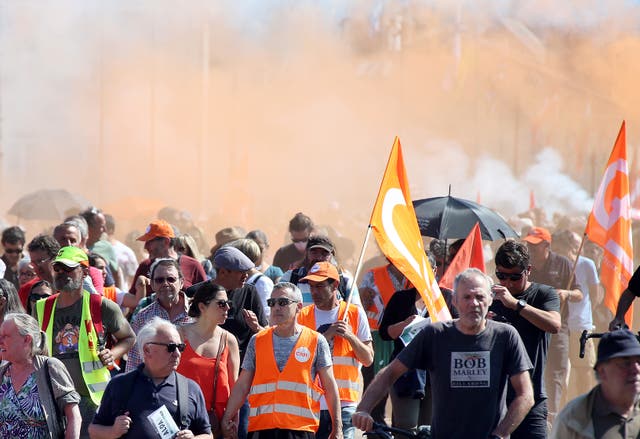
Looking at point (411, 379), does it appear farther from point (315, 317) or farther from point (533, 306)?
point (533, 306)

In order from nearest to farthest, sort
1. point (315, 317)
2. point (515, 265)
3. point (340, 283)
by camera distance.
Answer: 1. point (515, 265)
2. point (315, 317)
3. point (340, 283)

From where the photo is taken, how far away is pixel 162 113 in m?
35.2

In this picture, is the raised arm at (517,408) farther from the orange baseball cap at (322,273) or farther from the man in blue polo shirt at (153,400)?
the orange baseball cap at (322,273)

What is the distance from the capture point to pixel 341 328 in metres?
6.95

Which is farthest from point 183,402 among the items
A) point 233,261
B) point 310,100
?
point 310,100

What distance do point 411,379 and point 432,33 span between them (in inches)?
1137

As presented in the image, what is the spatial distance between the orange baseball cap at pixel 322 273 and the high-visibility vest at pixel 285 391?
690mm

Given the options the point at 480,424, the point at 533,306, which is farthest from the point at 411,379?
the point at 480,424

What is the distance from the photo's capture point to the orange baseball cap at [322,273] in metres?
7.13

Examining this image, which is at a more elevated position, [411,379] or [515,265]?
[515,265]

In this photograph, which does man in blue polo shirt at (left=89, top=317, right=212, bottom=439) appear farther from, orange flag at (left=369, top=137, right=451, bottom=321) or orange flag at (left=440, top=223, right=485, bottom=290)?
orange flag at (left=440, top=223, right=485, bottom=290)

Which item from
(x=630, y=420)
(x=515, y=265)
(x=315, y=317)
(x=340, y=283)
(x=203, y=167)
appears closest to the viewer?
(x=630, y=420)

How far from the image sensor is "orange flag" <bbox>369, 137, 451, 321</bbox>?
703 centimetres

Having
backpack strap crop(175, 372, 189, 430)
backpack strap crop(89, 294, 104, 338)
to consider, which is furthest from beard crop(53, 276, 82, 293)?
backpack strap crop(175, 372, 189, 430)
